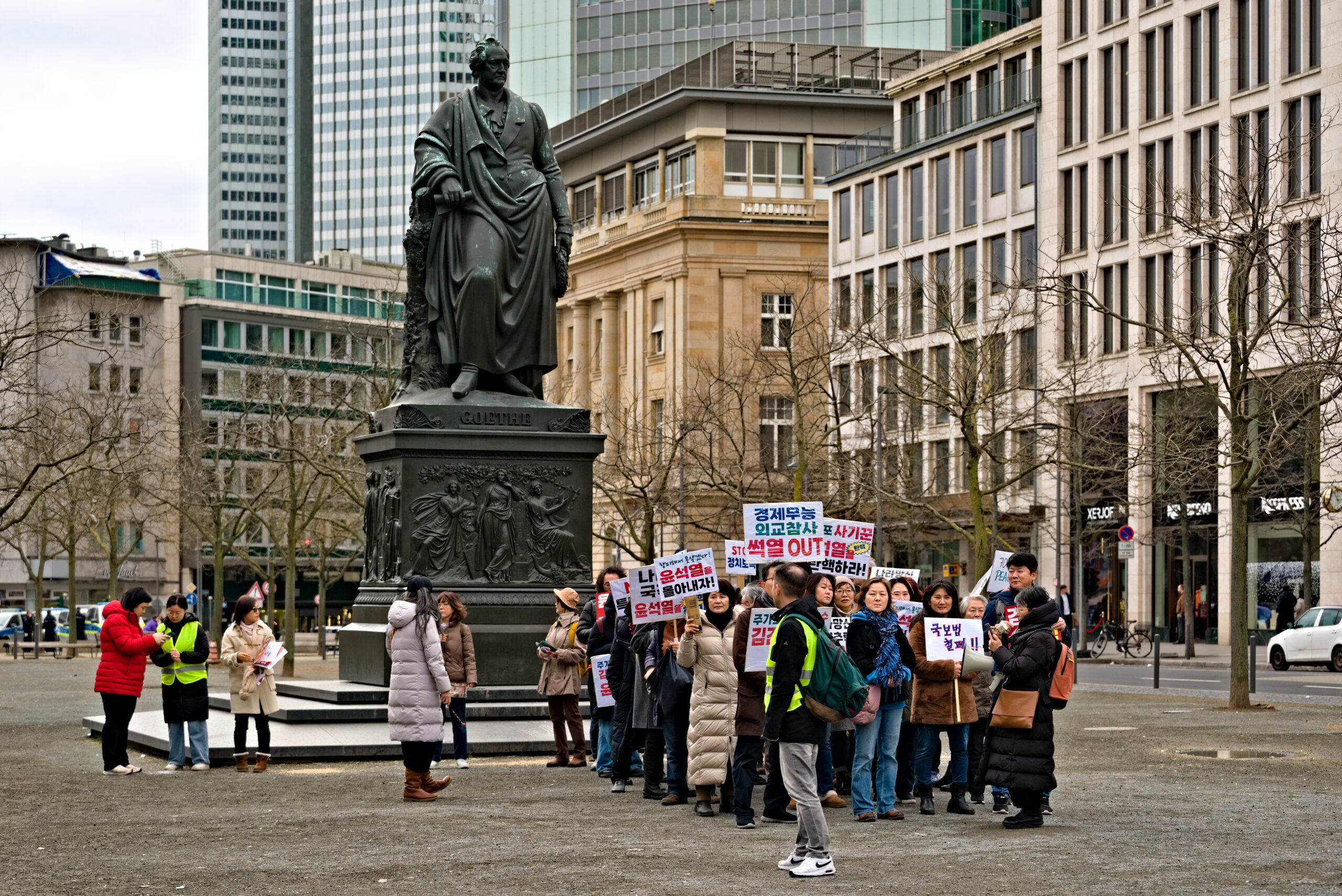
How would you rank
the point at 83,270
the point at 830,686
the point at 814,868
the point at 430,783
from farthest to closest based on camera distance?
the point at 83,270 < the point at 430,783 < the point at 830,686 < the point at 814,868

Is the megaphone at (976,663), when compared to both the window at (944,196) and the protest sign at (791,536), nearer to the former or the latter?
the protest sign at (791,536)

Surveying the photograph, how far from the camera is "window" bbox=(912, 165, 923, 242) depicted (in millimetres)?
74875

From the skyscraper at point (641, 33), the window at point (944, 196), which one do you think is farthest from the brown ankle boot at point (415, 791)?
the skyscraper at point (641, 33)

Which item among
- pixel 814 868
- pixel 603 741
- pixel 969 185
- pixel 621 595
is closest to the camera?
pixel 814 868

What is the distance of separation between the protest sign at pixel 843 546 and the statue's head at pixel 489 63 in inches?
345

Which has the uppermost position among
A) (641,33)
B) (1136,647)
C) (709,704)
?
(641,33)

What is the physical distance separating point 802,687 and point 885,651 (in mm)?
2687

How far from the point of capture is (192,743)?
18016mm

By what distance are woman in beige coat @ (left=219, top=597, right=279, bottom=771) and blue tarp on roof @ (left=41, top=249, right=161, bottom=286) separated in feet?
261

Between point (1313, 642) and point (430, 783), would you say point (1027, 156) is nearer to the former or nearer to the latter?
point (1313, 642)

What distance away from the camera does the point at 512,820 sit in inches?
549

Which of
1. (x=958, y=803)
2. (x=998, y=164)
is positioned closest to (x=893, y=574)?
(x=958, y=803)

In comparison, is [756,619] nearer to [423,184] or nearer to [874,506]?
[423,184]

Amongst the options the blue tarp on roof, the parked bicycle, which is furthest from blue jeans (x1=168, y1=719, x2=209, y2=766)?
the blue tarp on roof
